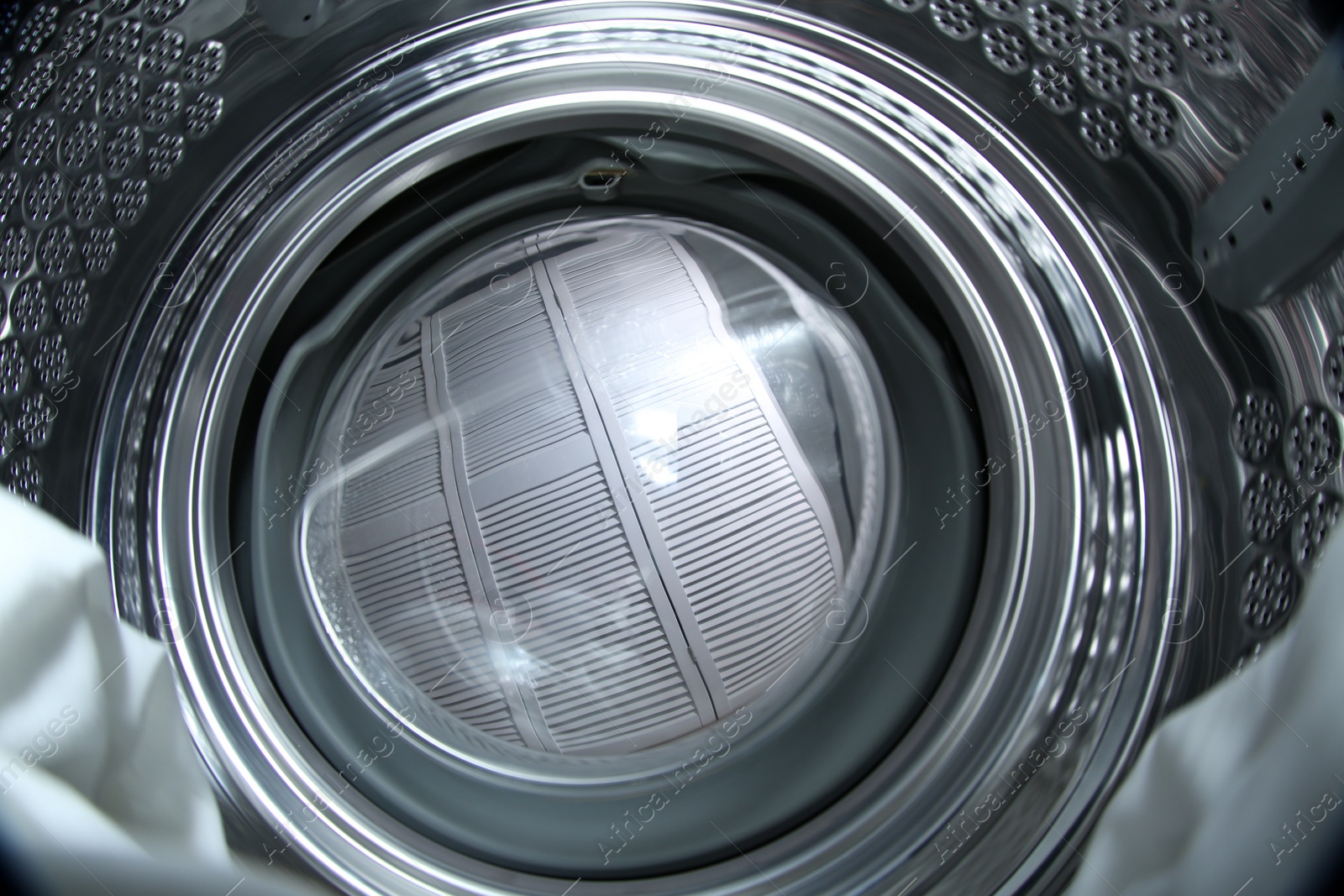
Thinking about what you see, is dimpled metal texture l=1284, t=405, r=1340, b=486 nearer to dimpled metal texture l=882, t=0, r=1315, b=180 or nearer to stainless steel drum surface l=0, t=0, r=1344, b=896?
stainless steel drum surface l=0, t=0, r=1344, b=896

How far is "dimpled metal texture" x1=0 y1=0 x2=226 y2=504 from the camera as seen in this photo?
1.64 ft

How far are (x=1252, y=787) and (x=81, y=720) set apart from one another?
69 cm

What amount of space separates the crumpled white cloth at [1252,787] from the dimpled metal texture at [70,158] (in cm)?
76

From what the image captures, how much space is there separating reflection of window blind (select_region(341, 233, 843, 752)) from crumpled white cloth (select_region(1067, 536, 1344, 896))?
231 mm

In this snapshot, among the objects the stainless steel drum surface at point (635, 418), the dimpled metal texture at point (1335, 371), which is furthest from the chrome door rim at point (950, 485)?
the dimpled metal texture at point (1335, 371)

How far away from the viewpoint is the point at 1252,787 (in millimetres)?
427

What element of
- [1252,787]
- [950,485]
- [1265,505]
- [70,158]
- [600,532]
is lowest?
[1252,787]

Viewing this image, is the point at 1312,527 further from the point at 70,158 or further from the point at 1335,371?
the point at 70,158

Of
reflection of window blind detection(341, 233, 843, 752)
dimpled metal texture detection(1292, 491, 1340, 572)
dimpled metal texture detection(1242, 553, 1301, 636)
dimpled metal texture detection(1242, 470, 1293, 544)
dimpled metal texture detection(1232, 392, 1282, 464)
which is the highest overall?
reflection of window blind detection(341, 233, 843, 752)

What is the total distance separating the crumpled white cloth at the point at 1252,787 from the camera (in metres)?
0.39

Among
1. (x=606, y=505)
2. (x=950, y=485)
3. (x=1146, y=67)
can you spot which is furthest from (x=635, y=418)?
(x=1146, y=67)

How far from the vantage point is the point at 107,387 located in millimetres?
591

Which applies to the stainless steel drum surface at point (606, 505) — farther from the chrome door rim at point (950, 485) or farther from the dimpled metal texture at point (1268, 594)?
the dimpled metal texture at point (1268, 594)

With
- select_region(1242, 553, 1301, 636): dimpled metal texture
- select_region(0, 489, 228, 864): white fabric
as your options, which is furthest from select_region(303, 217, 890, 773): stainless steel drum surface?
select_region(1242, 553, 1301, 636): dimpled metal texture
